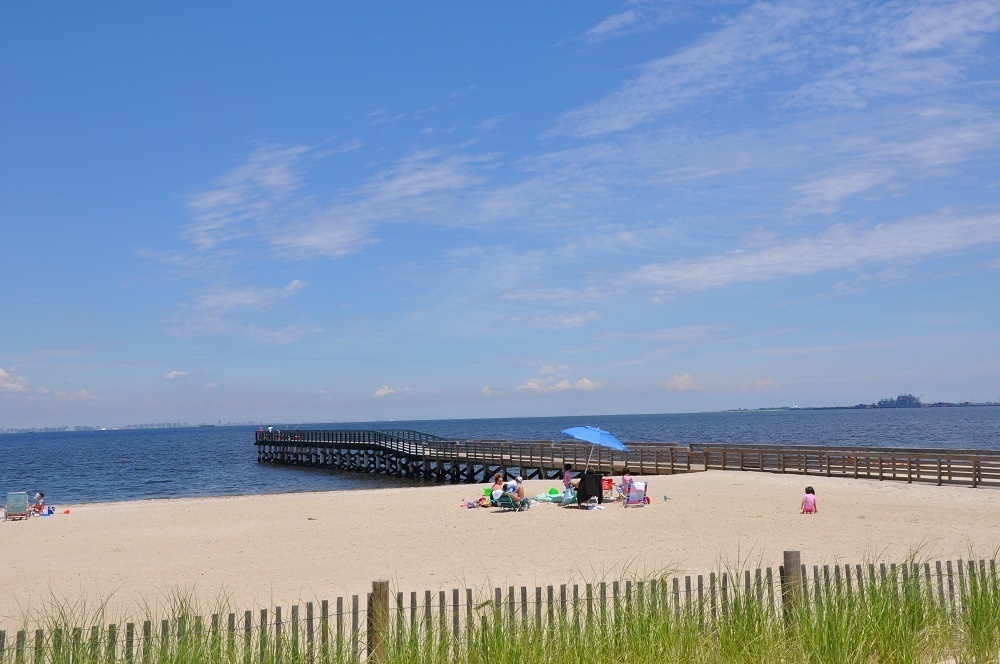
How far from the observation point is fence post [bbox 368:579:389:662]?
6707mm

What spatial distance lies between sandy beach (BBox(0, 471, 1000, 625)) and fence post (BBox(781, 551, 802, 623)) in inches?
48.6

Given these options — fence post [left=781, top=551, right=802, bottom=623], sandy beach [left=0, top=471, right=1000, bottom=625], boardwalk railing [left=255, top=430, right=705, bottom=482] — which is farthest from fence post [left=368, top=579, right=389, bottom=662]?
boardwalk railing [left=255, top=430, right=705, bottom=482]

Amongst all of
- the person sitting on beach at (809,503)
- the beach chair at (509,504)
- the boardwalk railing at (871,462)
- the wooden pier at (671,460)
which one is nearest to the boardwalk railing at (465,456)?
the wooden pier at (671,460)

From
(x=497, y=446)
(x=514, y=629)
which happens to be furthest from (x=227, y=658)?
(x=497, y=446)

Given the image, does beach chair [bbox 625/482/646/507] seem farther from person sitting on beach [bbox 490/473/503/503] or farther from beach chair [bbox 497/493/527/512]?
person sitting on beach [bbox 490/473/503/503]

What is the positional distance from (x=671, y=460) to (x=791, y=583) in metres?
26.9

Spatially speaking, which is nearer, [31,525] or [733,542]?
[733,542]

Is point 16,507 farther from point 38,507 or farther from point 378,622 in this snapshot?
point 378,622

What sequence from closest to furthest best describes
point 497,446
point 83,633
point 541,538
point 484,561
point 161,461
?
1. point 83,633
2. point 484,561
3. point 541,538
4. point 497,446
5. point 161,461

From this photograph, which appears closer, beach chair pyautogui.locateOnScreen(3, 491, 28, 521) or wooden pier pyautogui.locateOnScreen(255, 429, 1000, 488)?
beach chair pyautogui.locateOnScreen(3, 491, 28, 521)

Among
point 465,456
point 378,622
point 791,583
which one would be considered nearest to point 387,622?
point 378,622

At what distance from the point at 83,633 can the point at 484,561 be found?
30.2 feet

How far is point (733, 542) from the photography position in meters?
16.4

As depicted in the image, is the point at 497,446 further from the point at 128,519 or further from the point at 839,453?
the point at 128,519
